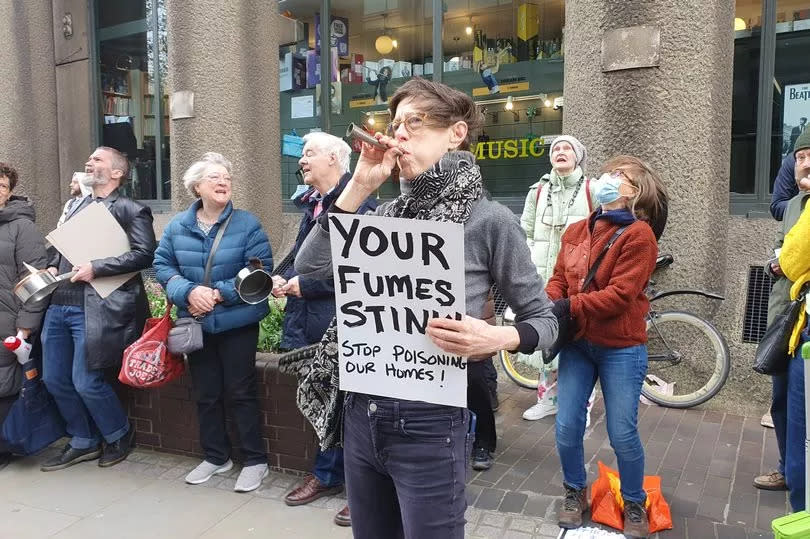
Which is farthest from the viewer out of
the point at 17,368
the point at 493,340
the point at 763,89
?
the point at 763,89

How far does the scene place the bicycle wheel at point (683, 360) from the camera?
5430mm

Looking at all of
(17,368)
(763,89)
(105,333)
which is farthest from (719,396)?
(17,368)

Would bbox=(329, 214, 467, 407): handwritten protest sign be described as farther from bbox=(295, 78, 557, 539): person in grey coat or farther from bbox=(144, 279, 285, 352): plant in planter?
bbox=(144, 279, 285, 352): plant in planter

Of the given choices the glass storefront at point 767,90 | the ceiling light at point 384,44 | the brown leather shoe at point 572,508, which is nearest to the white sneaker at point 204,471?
the brown leather shoe at point 572,508

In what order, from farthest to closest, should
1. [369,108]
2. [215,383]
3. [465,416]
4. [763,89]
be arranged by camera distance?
1. [369,108]
2. [763,89]
3. [215,383]
4. [465,416]

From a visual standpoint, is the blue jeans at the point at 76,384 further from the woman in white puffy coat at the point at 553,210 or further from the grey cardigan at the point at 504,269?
the grey cardigan at the point at 504,269

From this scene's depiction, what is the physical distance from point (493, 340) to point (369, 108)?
7.74 metres

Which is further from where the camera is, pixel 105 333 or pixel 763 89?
pixel 763 89

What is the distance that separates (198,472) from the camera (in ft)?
14.7

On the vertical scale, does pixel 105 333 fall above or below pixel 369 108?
below

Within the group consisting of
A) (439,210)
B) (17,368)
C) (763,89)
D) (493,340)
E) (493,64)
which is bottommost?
(17,368)

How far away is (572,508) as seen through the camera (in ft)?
12.1

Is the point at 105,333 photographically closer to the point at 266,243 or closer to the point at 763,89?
the point at 266,243

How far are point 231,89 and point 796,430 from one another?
696 cm
